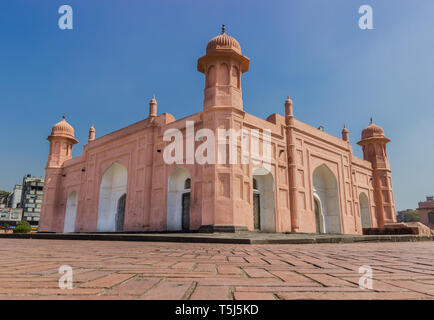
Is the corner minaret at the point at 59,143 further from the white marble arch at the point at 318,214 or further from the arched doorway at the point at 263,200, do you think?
the white marble arch at the point at 318,214

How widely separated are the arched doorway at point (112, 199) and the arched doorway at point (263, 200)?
26.5 feet

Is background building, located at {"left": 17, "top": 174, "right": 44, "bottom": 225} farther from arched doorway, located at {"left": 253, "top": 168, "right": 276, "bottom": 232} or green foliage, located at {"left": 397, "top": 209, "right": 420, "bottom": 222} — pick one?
green foliage, located at {"left": 397, "top": 209, "right": 420, "bottom": 222}

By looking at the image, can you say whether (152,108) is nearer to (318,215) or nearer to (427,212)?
(318,215)

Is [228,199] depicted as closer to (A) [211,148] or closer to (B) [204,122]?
(A) [211,148]

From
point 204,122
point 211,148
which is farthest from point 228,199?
point 204,122

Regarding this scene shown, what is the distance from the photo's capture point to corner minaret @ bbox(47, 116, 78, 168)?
22922 mm

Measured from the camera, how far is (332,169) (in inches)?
746

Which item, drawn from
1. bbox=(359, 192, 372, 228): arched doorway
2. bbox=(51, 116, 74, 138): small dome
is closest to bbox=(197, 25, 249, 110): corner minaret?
bbox=(51, 116, 74, 138): small dome

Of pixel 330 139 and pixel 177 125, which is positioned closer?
pixel 177 125

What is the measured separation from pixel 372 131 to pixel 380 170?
10.1 ft

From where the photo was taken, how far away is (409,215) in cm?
6306

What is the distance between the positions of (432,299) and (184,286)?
43.6 inches

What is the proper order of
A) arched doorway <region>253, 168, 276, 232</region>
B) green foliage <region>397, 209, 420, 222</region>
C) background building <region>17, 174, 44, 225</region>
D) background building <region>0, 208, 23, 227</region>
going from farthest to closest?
green foliage <region>397, 209, 420, 222</region>, background building <region>17, 174, 44, 225</region>, background building <region>0, 208, 23, 227</region>, arched doorway <region>253, 168, 276, 232</region>
